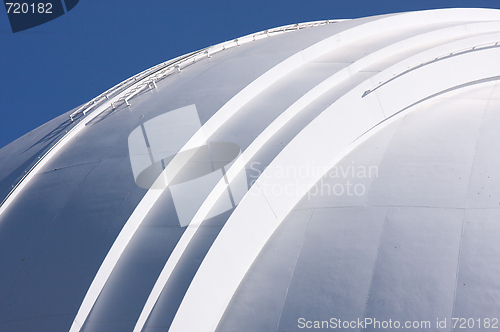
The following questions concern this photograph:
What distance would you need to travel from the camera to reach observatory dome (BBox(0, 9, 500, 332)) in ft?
31.7

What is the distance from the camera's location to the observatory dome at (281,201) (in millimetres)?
9656

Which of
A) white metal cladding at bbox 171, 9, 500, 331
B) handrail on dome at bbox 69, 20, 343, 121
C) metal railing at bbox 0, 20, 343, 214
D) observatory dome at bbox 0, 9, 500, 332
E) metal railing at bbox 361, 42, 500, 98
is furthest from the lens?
handrail on dome at bbox 69, 20, 343, 121

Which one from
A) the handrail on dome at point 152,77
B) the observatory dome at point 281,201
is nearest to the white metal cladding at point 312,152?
the observatory dome at point 281,201

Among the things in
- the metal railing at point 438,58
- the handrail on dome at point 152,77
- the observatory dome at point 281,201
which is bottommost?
the observatory dome at point 281,201

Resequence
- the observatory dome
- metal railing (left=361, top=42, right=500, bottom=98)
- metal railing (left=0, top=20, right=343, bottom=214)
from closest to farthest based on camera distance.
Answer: the observatory dome → metal railing (left=361, top=42, right=500, bottom=98) → metal railing (left=0, top=20, right=343, bottom=214)

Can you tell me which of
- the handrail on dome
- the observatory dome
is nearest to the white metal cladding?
the observatory dome

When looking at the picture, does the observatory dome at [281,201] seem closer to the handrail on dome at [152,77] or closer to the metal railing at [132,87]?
the metal railing at [132,87]

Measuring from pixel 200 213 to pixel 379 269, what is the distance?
17.1 feet

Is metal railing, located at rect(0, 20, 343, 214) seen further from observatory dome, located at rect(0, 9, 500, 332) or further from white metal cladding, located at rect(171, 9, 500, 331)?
white metal cladding, located at rect(171, 9, 500, 331)

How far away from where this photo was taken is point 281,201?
12.0 m

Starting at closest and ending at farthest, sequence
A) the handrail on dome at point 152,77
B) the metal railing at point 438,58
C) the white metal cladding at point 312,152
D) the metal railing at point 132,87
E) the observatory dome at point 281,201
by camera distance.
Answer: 1. the observatory dome at point 281,201
2. the white metal cladding at point 312,152
3. the metal railing at point 438,58
4. the metal railing at point 132,87
5. the handrail on dome at point 152,77

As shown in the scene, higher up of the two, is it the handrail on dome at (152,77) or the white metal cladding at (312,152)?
the handrail on dome at (152,77)

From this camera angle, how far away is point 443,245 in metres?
9.87

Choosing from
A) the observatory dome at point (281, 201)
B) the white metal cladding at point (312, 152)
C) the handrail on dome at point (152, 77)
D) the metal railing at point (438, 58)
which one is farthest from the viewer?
the handrail on dome at point (152, 77)
